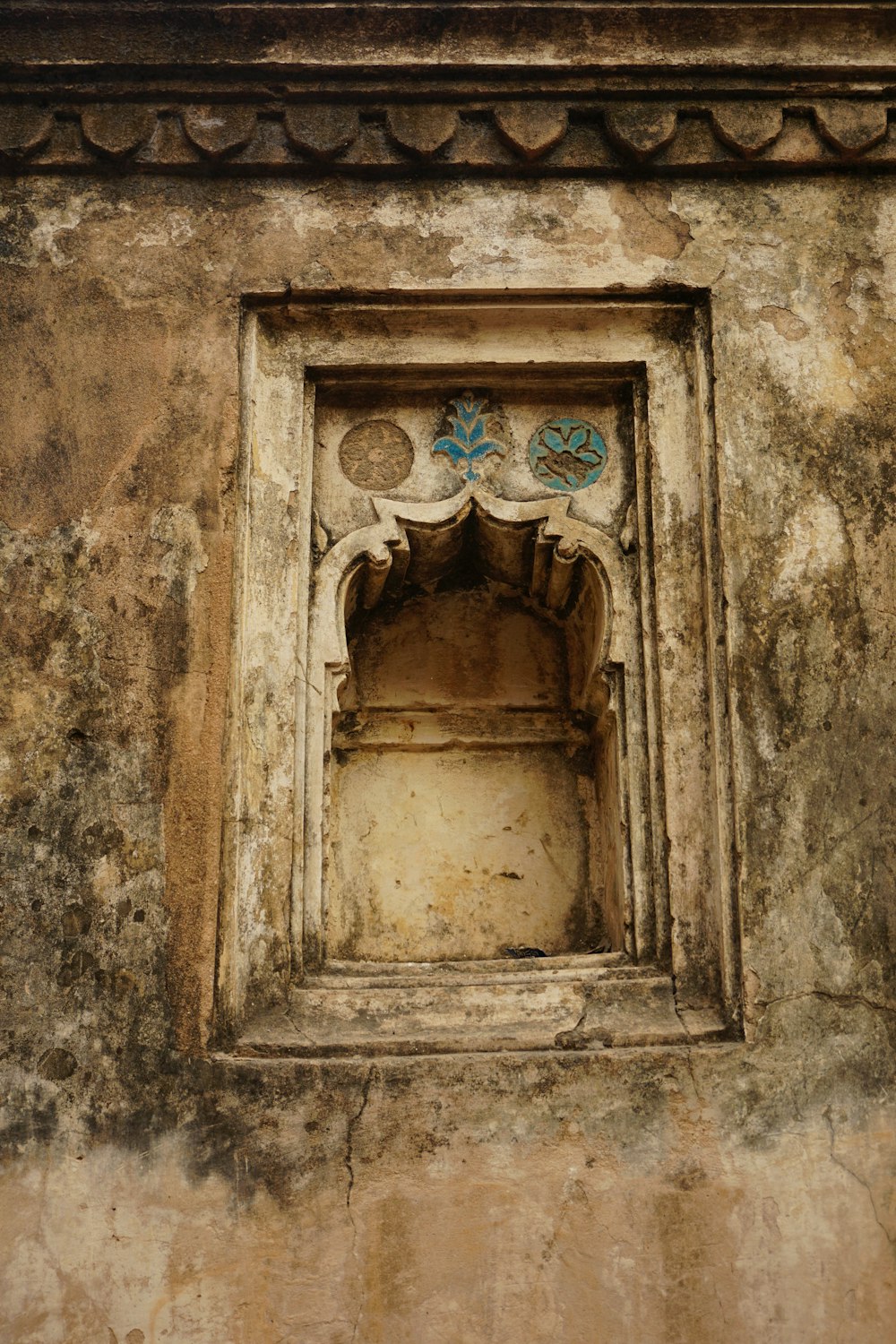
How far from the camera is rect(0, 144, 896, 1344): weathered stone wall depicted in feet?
9.84

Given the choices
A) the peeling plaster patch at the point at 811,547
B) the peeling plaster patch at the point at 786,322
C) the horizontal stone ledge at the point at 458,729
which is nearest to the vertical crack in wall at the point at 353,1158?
the horizontal stone ledge at the point at 458,729

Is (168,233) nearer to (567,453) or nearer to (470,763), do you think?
(567,453)

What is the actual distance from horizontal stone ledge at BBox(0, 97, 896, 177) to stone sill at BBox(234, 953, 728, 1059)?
2287 mm

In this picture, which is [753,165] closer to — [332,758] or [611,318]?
[611,318]

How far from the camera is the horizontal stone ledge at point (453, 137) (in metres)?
3.67

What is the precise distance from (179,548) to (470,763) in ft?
4.01

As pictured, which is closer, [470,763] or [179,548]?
[179,548]

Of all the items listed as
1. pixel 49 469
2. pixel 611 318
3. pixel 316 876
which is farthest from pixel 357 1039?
pixel 611 318

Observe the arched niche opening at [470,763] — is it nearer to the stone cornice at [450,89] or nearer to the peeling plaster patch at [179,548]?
the peeling plaster patch at [179,548]

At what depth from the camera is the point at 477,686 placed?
415 centimetres

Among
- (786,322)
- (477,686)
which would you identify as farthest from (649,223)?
(477,686)

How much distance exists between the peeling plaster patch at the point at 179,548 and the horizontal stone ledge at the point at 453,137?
3.48 feet

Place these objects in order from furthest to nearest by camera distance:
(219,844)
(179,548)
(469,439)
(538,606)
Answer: (538,606) < (469,439) < (179,548) < (219,844)

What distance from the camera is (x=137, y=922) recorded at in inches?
126
